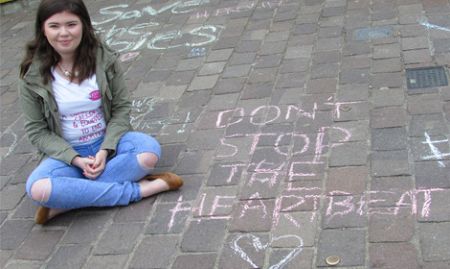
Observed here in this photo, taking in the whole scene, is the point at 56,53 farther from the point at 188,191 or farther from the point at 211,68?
the point at 211,68

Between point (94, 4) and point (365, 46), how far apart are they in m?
3.69

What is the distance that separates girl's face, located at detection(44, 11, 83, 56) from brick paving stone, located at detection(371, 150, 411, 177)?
5.61ft

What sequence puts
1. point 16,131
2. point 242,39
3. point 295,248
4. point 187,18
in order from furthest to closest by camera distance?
point 187,18 < point 242,39 < point 16,131 < point 295,248

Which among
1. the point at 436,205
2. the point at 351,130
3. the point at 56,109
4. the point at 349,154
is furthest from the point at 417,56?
the point at 56,109

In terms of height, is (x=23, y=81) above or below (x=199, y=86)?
above

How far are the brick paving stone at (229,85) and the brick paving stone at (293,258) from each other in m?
1.85

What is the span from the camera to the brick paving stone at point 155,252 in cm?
283

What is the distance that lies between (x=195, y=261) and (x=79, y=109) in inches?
45.7

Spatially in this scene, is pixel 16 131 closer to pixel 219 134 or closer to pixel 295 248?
pixel 219 134

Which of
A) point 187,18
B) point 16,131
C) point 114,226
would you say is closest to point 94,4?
point 187,18

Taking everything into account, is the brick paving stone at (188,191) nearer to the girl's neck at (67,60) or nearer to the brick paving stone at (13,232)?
the brick paving stone at (13,232)

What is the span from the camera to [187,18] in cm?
605

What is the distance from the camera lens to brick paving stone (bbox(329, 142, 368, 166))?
3.30 metres

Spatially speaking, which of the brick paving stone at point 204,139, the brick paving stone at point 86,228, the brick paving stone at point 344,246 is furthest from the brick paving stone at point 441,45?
the brick paving stone at point 86,228
